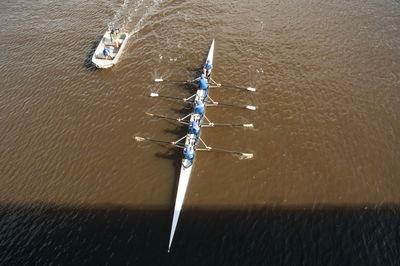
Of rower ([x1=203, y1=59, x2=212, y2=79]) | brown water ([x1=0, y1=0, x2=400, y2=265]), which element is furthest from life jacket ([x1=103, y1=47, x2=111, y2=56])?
rower ([x1=203, y1=59, x2=212, y2=79])

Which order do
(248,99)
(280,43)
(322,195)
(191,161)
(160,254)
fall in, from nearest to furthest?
(160,254)
(322,195)
(191,161)
(248,99)
(280,43)

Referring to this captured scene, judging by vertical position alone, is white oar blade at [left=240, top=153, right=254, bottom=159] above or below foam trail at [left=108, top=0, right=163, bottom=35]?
below

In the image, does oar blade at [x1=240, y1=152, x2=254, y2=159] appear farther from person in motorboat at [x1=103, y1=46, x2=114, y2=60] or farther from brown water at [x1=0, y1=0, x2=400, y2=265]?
person in motorboat at [x1=103, y1=46, x2=114, y2=60]

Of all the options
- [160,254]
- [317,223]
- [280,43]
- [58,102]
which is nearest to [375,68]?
[280,43]

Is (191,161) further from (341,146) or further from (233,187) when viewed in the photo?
(341,146)

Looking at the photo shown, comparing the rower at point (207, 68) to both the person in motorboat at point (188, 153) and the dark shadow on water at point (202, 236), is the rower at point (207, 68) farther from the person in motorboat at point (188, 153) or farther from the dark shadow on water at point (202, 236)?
the dark shadow on water at point (202, 236)
